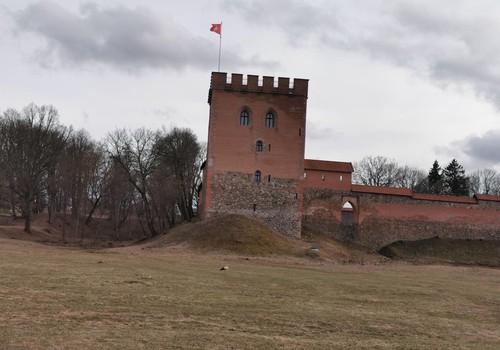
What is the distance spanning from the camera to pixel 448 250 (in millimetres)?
44562

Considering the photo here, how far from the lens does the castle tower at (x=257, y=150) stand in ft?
122

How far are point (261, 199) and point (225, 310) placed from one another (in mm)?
25092

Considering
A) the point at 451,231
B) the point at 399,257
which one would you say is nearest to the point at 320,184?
the point at 399,257

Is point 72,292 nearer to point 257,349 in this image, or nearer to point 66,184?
point 257,349

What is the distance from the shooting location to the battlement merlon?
124 ft

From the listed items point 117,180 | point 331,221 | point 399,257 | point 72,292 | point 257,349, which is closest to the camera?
point 257,349

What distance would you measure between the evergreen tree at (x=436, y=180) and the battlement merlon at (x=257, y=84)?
129ft

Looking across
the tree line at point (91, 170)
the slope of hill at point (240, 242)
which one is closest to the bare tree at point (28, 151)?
the tree line at point (91, 170)

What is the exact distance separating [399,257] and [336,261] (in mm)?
13240

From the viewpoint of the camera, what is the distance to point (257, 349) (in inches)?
346

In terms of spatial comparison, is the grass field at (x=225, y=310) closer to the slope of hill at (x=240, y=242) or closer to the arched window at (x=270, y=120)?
the slope of hill at (x=240, y=242)

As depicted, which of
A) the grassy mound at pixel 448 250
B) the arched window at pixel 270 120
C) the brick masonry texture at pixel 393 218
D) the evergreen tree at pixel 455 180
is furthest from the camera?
the evergreen tree at pixel 455 180

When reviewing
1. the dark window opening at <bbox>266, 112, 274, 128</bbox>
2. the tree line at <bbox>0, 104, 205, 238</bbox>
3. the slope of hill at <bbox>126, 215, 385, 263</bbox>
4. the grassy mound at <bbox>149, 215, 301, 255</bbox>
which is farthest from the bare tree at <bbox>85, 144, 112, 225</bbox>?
the dark window opening at <bbox>266, 112, 274, 128</bbox>

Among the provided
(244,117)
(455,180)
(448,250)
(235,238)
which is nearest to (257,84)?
(244,117)
